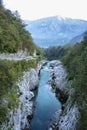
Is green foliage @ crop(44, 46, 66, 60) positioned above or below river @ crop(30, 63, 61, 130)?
above

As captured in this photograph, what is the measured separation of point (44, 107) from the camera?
5112 centimetres

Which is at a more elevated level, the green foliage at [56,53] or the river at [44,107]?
the green foliage at [56,53]

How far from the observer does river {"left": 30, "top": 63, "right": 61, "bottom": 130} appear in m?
41.9

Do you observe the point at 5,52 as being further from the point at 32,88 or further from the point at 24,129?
the point at 24,129

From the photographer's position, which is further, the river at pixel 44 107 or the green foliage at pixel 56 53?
the green foliage at pixel 56 53

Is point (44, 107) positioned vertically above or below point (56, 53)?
below

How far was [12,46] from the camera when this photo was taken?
62188 millimetres

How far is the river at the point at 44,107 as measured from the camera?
41.9 metres

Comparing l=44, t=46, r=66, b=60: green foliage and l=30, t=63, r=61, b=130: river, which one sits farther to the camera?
l=44, t=46, r=66, b=60: green foliage

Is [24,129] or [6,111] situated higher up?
[6,111]

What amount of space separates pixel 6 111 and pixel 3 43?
95.1 feet

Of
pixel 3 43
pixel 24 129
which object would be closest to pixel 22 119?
pixel 24 129

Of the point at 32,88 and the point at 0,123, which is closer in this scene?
the point at 0,123

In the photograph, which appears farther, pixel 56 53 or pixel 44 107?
pixel 56 53
